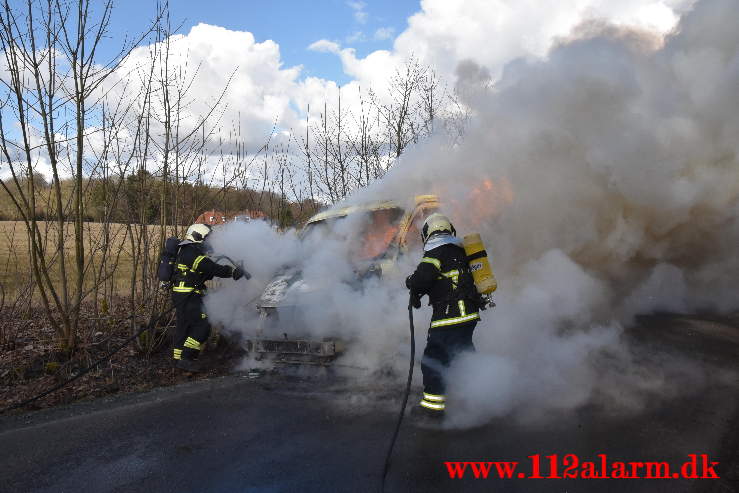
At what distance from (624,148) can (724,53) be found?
1793 mm

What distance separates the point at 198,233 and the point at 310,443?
11.4ft

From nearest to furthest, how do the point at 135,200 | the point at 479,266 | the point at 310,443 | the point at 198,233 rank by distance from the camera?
the point at 310,443 → the point at 479,266 → the point at 198,233 → the point at 135,200

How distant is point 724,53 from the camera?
7.07 m

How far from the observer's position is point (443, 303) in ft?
15.6

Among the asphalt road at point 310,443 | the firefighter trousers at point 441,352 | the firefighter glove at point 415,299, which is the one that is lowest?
the asphalt road at point 310,443

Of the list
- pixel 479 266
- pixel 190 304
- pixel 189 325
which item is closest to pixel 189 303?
pixel 190 304

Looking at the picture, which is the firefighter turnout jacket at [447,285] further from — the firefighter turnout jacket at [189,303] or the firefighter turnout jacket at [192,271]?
the firefighter turnout jacket at [189,303]

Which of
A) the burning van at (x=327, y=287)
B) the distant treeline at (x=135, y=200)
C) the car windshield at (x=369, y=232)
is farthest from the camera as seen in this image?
the car windshield at (x=369, y=232)

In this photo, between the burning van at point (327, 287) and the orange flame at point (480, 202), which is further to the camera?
the orange flame at point (480, 202)

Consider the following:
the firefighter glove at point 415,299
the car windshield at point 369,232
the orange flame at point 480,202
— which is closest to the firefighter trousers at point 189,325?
the car windshield at point 369,232

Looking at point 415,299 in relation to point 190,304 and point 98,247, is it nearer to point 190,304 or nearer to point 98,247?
point 190,304

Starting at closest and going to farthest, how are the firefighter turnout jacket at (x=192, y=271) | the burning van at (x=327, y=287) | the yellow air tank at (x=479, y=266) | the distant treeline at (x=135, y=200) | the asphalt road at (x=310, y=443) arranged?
the asphalt road at (x=310, y=443), the yellow air tank at (x=479, y=266), the burning van at (x=327, y=287), the firefighter turnout jacket at (x=192, y=271), the distant treeline at (x=135, y=200)

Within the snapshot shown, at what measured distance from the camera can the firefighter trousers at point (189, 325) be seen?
6.49 m

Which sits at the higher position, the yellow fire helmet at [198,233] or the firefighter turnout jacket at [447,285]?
the yellow fire helmet at [198,233]
